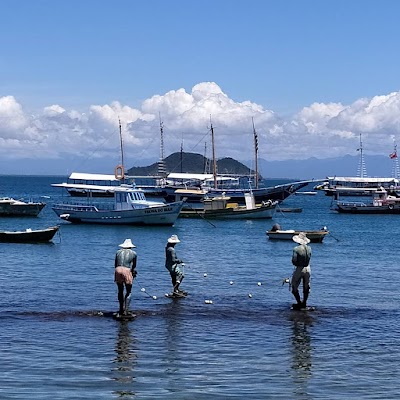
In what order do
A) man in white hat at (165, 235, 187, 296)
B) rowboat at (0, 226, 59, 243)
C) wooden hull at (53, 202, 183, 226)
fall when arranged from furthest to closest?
wooden hull at (53, 202, 183, 226) → rowboat at (0, 226, 59, 243) → man in white hat at (165, 235, 187, 296)

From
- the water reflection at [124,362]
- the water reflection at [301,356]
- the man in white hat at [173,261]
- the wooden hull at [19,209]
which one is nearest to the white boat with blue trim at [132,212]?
the wooden hull at [19,209]

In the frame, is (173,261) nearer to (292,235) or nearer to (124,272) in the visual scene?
(124,272)

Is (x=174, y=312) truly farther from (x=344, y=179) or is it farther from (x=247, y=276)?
(x=344, y=179)

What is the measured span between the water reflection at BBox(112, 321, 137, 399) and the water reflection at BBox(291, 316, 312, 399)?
8.72 feet

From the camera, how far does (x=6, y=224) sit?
6688cm

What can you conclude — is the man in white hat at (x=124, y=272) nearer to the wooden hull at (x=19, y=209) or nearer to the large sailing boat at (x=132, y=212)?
the large sailing boat at (x=132, y=212)

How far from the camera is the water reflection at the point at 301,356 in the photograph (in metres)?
13.1

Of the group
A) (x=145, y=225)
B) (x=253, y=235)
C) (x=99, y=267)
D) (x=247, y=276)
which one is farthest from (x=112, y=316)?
(x=145, y=225)

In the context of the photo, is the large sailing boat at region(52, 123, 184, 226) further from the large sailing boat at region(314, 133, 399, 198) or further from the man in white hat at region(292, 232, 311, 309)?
the large sailing boat at region(314, 133, 399, 198)

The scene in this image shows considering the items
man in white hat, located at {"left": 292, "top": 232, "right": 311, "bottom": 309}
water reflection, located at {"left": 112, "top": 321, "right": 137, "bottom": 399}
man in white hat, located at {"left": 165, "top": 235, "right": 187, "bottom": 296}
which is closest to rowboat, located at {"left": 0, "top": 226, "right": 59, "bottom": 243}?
man in white hat, located at {"left": 165, "top": 235, "right": 187, "bottom": 296}

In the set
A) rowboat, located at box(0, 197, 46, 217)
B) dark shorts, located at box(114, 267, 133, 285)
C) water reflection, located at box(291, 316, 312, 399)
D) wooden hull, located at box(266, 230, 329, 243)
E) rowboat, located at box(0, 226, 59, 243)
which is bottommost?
water reflection, located at box(291, 316, 312, 399)

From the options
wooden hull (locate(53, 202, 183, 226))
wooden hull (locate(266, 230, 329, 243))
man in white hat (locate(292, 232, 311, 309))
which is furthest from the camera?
wooden hull (locate(53, 202, 183, 226))

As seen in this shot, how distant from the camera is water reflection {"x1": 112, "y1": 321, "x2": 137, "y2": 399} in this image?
41.7ft

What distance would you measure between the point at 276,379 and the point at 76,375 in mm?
3321
